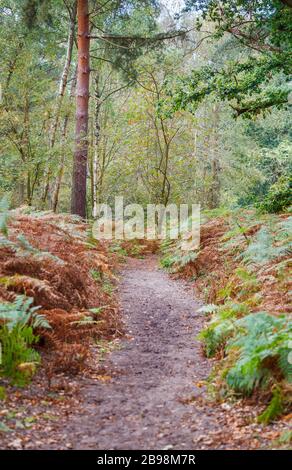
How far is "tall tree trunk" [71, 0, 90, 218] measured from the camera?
1192cm

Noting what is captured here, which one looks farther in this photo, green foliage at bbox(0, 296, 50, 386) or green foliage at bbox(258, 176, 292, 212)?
green foliage at bbox(258, 176, 292, 212)

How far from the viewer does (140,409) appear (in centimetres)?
388

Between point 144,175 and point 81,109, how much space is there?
20.0 ft

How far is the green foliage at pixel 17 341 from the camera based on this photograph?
4.04 m

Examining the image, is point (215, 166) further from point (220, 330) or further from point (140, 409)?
point (140, 409)

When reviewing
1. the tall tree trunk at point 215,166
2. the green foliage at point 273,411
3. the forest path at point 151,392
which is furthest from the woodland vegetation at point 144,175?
the forest path at point 151,392

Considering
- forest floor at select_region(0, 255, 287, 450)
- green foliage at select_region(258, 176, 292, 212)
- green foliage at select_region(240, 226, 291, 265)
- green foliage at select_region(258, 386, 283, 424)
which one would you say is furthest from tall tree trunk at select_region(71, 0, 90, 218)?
green foliage at select_region(258, 386, 283, 424)

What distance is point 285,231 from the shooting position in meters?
7.88

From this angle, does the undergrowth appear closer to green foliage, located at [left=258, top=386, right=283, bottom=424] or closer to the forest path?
green foliage, located at [left=258, top=386, right=283, bottom=424]

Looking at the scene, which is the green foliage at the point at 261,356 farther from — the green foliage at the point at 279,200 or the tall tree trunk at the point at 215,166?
the tall tree trunk at the point at 215,166

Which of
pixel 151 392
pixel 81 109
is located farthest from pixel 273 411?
pixel 81 109

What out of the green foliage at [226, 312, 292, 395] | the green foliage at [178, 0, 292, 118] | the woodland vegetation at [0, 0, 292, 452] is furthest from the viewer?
the green foliage at [178, 0, 292, 118]

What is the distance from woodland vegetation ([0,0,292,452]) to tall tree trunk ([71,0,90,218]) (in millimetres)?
34

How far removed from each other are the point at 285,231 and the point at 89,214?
35.3 feet
